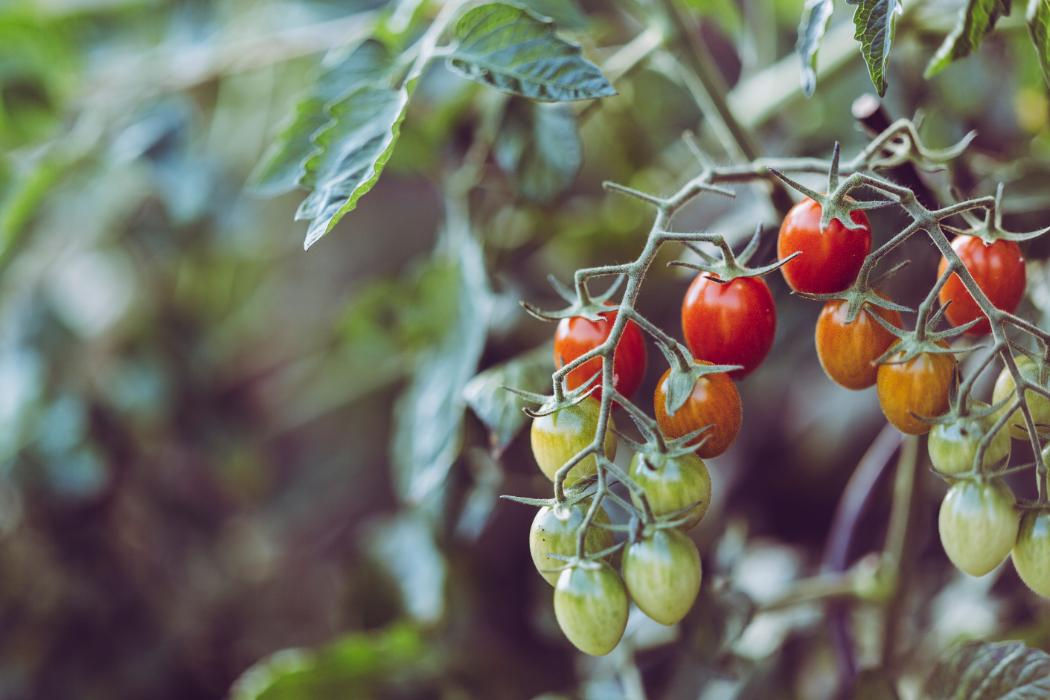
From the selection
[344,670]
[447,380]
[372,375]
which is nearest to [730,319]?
[447,380]

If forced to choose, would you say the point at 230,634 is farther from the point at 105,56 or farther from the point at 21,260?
the point at 105,56

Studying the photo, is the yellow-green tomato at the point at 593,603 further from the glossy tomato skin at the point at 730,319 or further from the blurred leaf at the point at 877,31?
the blurred leaf at the point at 877,31

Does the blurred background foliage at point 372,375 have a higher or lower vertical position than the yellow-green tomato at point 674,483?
lower

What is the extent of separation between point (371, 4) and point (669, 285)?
0.41 meters

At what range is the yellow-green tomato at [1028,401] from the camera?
16.0 inches

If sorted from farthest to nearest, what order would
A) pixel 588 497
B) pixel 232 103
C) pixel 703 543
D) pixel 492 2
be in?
pixel 232 103, pixel 703 543, pixel 492 2, pixel 588 497

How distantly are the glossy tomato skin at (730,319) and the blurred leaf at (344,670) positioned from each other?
0.41 metres

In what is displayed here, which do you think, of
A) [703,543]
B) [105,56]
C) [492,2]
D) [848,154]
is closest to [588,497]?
[492,2]

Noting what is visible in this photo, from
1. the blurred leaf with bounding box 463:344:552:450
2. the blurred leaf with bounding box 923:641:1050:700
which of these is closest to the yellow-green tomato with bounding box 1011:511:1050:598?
the blurred leaf with bounding box 923:641:1050:700

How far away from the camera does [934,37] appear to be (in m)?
0.65

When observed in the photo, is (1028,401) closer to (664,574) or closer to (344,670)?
(664,574)

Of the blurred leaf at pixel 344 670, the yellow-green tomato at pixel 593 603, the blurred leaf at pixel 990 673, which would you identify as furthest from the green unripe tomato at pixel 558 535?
the blurred leaf at pixel 344 670

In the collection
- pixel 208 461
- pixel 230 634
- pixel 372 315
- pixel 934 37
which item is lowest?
pixel 230 634

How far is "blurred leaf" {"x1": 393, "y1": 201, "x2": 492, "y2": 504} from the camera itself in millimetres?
621
